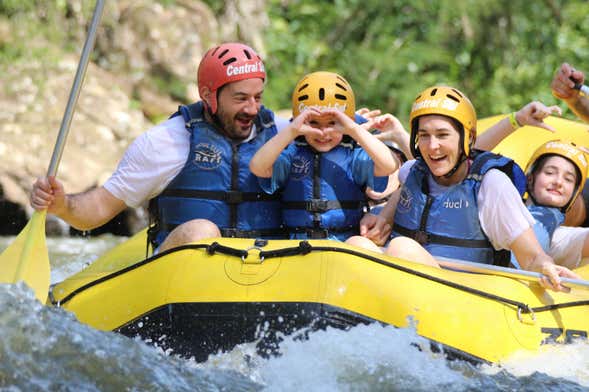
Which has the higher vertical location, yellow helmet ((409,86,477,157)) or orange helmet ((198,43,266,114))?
orange helmet ((198,43,266,114))

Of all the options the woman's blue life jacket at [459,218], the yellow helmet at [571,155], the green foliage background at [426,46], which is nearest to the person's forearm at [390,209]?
the woman's blue life jacket at [459,218]

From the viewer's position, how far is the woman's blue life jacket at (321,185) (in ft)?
12.7

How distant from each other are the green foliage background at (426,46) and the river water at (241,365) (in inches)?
239

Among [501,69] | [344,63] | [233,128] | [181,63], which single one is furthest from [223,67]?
[501,69]

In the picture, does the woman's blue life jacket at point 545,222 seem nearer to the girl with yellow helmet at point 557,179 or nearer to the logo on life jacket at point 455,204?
the girl with yellow helmet at point 557,179

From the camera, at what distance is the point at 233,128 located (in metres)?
3.99

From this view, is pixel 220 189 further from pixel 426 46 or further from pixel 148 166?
pixel 426 46

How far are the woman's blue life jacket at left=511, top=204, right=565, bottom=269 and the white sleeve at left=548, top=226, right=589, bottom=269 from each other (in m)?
0.03

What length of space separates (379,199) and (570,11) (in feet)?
21.0

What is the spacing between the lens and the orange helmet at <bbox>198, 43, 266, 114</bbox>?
3.94 meters

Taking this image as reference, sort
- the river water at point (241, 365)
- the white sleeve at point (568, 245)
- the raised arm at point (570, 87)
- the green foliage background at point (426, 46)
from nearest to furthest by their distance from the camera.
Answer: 1. the river water at point (241, 365)
2. the white sleeve at point (568, 245)
3. the raised arm at point (570, 87)
4. the green foliage background at point (426, 46)

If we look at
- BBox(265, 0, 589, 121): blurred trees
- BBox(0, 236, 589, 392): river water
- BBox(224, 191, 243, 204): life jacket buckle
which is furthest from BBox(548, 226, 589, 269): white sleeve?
BBox(265, 0, 589, 121): blurred trees

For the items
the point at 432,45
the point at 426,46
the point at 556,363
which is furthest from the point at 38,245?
the point at 432,45

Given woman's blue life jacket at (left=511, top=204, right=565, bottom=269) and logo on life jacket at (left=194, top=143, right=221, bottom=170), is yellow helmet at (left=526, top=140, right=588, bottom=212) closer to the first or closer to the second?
woman's blue life jacket at (left=511, top=204, right=565, bottom=269)
